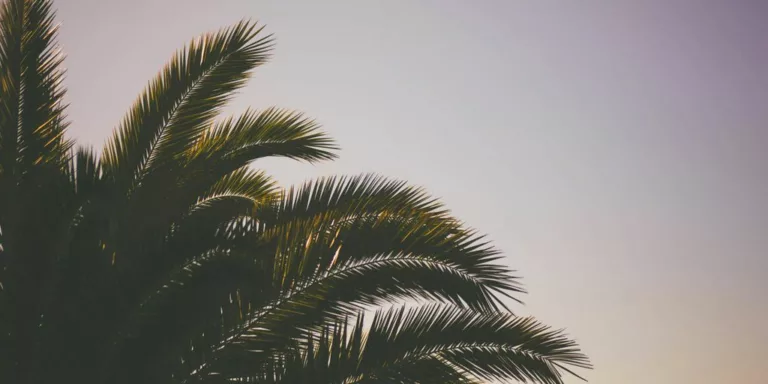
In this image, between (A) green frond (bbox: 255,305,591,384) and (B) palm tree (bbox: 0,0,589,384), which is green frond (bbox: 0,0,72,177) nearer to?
(B) palm tree (bbox: 0,0,589,384)

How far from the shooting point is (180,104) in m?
7.72

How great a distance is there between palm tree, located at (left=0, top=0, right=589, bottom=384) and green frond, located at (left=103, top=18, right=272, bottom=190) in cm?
1

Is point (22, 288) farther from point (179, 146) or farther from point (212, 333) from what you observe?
point (179, 146)

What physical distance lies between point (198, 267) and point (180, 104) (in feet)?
5.54

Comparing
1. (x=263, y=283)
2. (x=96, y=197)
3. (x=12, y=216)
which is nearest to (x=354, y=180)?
(x=263, y=283)

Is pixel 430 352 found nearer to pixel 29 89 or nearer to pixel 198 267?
pixel 198 267

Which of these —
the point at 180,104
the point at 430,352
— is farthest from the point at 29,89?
the point at 430,352

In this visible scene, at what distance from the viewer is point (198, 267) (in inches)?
281

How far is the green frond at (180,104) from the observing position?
24.6ft

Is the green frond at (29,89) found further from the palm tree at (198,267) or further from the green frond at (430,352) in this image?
the green frond at (430,352)

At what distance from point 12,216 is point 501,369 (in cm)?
423

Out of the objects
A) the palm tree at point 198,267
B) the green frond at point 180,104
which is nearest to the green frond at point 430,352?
the palm tree at point 198,267

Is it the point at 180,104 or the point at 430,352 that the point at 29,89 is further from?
the point at 430,352

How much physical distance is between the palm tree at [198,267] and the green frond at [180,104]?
0.05 ft
